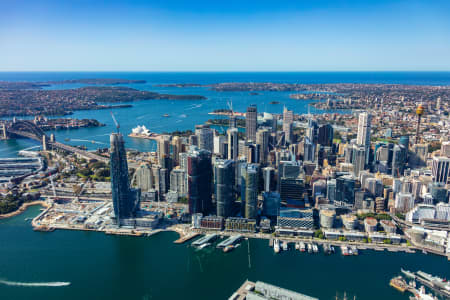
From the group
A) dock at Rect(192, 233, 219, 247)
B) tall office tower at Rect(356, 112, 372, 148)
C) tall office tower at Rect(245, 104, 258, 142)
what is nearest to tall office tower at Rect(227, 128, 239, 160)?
tall office tower at Rect(245, 104, 258, 142)

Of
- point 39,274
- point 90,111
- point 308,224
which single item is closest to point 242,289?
point 308,224

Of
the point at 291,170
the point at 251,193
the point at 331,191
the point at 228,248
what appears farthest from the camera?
the point at 291,170

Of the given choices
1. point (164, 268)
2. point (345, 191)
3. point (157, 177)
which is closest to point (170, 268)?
point (164, 268)

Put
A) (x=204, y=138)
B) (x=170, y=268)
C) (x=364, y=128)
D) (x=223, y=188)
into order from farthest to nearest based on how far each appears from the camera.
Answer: (x=364, y=128)
(x=204, y=138)
(x=223, y=188)
(x=170, y=268)

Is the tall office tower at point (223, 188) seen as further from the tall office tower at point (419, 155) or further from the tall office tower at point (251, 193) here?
the tall office tower at point (419, 155)

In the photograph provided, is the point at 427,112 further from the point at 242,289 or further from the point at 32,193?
the point at 32,193

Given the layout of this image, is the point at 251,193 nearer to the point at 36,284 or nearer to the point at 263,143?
the point at 36,284

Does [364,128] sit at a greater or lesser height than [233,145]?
greater

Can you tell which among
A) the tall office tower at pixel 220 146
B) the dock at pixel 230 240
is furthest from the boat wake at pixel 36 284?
the tall office tower at pixel 220 146
